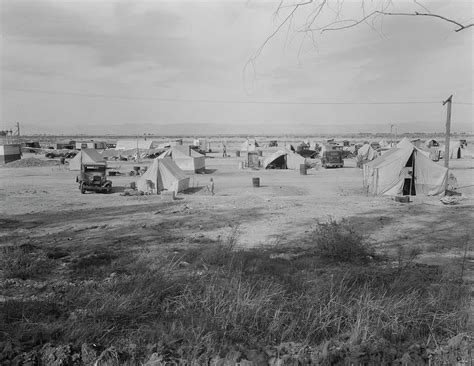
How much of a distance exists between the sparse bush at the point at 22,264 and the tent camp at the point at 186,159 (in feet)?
91.5

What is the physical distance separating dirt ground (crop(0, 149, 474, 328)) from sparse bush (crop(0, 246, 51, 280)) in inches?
82.2

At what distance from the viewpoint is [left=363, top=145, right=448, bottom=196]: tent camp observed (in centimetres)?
2164

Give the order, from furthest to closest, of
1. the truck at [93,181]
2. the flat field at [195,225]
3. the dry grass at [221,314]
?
1. the truck at [93,181]
2. the flat field at [195,225]
3. the dry grass at [221,314]

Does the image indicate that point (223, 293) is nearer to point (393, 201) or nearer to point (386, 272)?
point (386, 272)

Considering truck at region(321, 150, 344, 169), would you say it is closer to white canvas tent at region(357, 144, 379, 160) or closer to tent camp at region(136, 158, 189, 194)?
white canvas tent at region(357, 144, 379, 160)

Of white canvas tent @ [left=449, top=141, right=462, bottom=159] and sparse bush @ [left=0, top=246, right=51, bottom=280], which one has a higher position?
white canvas tent @ [left=449, top=141, right=462, bottom=159]

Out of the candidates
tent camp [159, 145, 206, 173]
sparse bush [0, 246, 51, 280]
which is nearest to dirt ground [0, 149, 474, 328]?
sparse bush [0, 246, 51, 280]

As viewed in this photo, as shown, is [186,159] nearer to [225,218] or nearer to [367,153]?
[367,153]

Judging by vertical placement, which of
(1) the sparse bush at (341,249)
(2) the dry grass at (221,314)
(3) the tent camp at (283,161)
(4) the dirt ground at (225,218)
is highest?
(3) the tent camp at (283,161)

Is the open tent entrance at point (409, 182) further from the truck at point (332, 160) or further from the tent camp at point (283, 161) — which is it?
the truck at point (332, 160)

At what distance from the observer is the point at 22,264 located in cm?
693

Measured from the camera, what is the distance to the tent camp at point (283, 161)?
3988 centimetres

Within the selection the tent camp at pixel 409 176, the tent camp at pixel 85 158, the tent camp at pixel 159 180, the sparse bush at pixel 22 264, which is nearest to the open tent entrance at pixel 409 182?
the tent camp at pixel 409 176

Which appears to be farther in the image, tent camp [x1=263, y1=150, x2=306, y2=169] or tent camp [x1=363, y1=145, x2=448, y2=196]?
tent camp [x1=263, y1=150, x2=306, y2=169]
